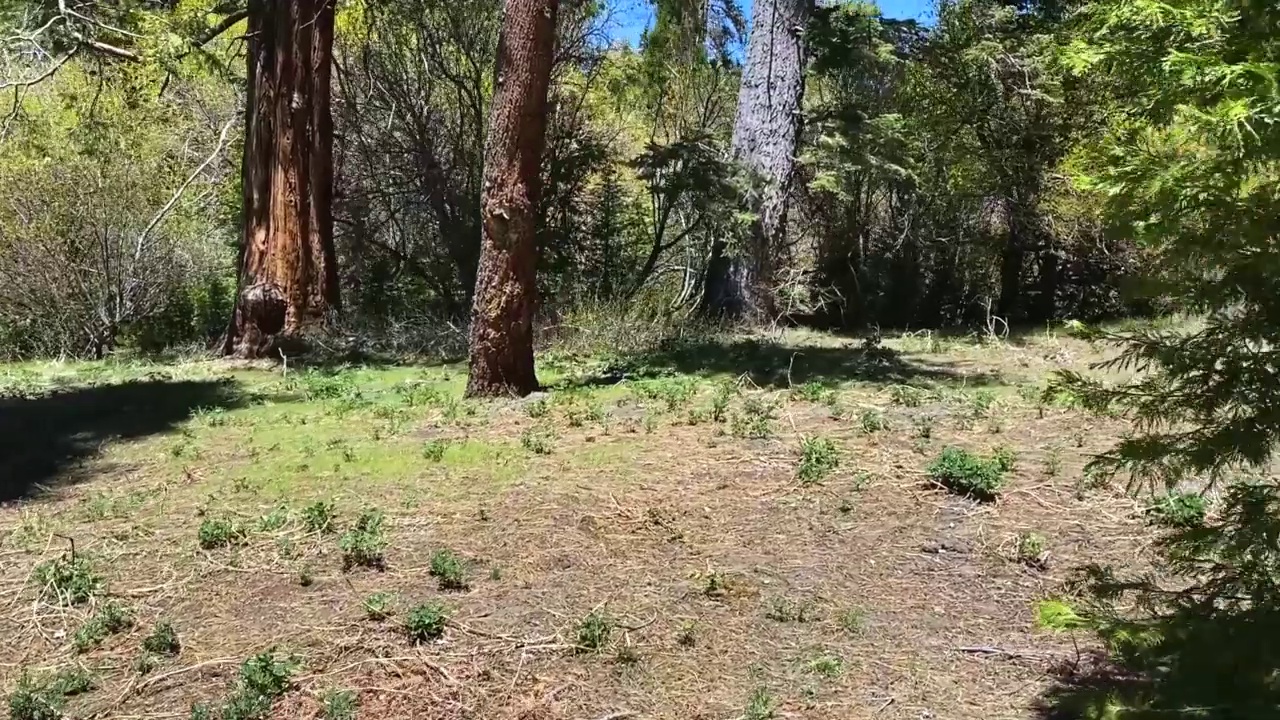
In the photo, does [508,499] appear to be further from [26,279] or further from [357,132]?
[26,279]

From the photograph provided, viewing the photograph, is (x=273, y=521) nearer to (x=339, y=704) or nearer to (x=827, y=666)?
(x=339, y=704)

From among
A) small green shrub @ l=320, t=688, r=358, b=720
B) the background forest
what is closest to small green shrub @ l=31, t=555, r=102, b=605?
small green shrub @ l=320, t=688, r=358, b=720

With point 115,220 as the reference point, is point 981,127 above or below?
above

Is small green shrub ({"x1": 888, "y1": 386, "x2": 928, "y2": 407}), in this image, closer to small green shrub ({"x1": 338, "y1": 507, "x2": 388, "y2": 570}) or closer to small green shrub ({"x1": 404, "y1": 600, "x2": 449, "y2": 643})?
small green shrub ({"x1": 338, "y1": 507, "x2": 388, "y2": 570})

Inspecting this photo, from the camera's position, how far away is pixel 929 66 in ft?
47.3

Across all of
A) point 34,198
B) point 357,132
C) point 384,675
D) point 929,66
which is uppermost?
point 929,66

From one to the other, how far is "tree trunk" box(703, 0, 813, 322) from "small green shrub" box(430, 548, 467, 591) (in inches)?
286

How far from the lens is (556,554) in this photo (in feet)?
17.5

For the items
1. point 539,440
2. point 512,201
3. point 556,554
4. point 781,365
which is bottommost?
point 556,554

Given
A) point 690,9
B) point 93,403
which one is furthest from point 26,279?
point 690,9

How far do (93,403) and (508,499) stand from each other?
476cm

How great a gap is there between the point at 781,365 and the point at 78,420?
5662 mm

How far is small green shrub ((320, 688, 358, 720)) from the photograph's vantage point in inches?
161

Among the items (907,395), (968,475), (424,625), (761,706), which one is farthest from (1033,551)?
(424,625)
